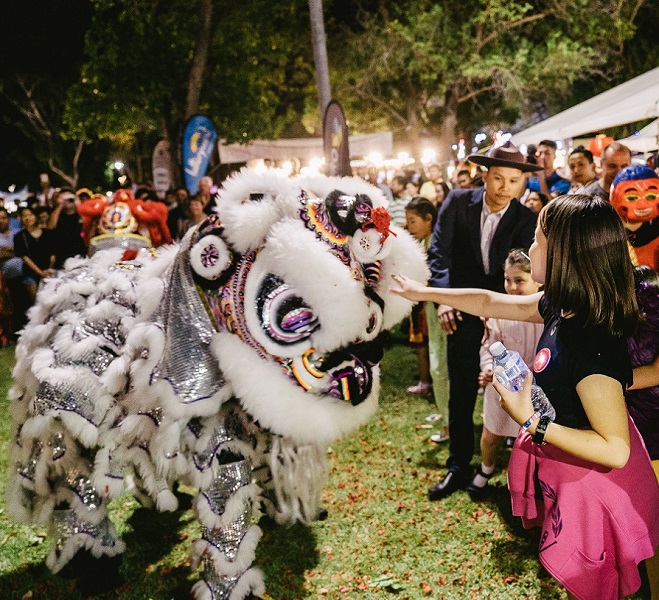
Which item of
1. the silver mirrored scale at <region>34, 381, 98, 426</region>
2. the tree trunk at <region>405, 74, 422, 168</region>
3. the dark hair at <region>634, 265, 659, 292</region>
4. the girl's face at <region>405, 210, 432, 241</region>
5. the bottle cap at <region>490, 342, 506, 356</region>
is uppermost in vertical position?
the tree trunk at <region>405, 74, 422, 168</region>

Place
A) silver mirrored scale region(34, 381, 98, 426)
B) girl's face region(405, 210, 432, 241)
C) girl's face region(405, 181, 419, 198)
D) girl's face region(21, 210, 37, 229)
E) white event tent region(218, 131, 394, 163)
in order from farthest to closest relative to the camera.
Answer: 1. white event tent region(218, 131, 394, 163)
2. girl's face region(405, 181, 419, 198)
3. girl's face region(21, 210, 37, 229)
4. girl's face region(405, 210, 432, 241)
5. silver mirrored scale region(34, 381, 98, 426)

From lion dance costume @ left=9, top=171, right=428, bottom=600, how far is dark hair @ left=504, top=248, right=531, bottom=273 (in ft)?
3.24

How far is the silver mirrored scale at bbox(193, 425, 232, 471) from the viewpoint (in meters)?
2.34

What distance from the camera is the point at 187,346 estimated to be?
91.3 inches

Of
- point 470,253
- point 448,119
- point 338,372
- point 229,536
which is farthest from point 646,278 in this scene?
point 448,119

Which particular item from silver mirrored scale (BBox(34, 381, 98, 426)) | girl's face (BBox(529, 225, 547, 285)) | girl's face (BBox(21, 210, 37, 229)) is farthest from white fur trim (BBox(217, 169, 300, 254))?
girl's face (BBox(21, 210, 37, 229))

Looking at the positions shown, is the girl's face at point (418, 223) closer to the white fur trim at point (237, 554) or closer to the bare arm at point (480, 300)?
the bare arm at point (480, 300)

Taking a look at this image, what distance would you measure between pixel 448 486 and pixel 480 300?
162 cm

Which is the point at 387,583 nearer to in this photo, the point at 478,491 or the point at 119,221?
the point at 478,491

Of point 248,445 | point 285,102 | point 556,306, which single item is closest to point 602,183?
point 556,306

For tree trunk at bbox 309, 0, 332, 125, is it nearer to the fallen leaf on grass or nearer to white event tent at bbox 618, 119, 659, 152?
white event tent at bbox 618, 119, 659, 152

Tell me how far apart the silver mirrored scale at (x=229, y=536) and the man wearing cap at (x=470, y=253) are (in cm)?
160

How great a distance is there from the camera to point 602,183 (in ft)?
15.5

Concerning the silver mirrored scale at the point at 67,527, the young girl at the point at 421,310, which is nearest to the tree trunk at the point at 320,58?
the young girl at the point at 421,310
